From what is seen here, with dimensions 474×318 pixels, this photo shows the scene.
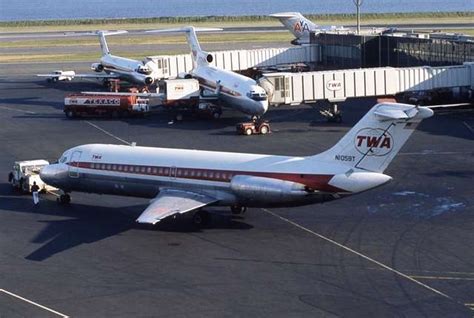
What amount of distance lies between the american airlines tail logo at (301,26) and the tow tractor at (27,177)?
6537cm

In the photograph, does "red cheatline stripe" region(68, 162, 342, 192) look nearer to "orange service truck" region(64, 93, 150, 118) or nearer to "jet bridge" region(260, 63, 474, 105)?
"jet bridge" region(260, 63, 474, 105)

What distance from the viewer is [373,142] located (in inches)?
1608

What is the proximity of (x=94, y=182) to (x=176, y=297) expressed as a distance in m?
15.5

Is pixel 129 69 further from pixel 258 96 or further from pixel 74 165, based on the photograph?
pixel 74 165

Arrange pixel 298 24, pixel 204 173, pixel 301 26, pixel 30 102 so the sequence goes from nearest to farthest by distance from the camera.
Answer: pixel 204 173, pixel 30 102, pixel 301 26, pixel 298 24

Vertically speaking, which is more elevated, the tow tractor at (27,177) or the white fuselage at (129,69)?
the white fuselage at (129,69)

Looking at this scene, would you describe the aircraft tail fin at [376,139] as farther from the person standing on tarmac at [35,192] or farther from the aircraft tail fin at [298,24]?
the aircraft tail fin at [298,24]

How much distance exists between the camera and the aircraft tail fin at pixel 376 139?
132 feet

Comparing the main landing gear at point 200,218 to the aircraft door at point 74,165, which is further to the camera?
the aircraft door at point 74,165

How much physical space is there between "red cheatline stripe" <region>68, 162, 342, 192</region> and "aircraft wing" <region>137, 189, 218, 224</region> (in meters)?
0.90

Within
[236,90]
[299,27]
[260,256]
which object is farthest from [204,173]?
[299,27]

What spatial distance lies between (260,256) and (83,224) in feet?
35.1

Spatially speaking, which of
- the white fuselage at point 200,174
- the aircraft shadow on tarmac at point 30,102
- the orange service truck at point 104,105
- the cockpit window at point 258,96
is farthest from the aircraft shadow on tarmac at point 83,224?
the aircraft shadow on tarmac at point 30,102

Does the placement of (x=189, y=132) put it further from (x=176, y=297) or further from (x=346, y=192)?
(x=176, y=297)
